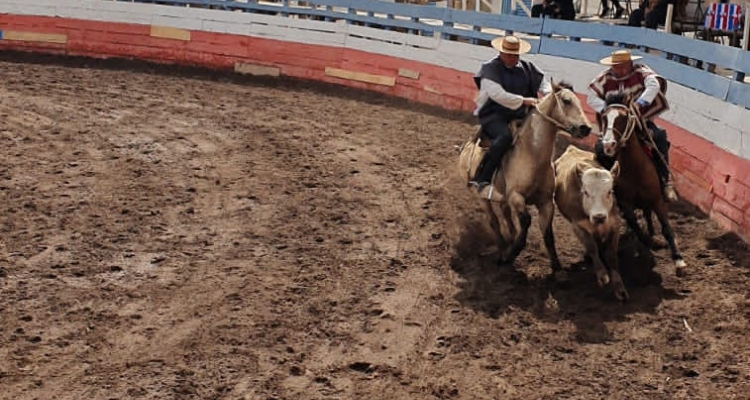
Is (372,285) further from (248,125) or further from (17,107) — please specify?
(17,107)

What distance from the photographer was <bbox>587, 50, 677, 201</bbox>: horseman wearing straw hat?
9.16 metres

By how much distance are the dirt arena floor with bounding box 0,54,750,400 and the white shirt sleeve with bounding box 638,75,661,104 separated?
1438 mm

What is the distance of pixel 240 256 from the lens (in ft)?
30.7

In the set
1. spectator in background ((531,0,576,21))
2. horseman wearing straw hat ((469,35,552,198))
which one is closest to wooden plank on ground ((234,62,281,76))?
spectator in background ((531,0,576,21))

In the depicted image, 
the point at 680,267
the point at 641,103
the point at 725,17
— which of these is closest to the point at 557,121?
the point at 641,103

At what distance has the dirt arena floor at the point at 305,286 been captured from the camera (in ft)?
23.1

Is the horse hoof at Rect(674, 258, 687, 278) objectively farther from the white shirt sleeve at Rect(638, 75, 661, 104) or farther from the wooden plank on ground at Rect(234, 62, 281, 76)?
the wooden plank on ground at Rect(234, 62, 281, 76)

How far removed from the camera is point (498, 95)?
919 cm

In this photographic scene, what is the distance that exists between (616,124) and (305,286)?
2.89 meters

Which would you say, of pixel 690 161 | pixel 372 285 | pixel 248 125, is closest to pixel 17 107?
pixel 248 125

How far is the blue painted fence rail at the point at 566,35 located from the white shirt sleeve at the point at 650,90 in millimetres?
1329

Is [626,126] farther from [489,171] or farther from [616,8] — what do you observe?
[616,8]

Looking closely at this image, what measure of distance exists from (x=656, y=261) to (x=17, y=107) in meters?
9.20

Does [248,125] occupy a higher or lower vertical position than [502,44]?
lower
